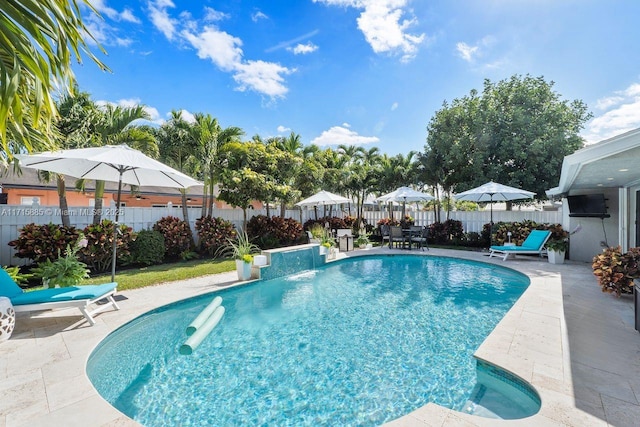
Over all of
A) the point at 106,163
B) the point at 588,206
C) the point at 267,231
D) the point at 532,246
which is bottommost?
the point at 532,246

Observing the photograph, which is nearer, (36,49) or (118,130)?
(36,49)

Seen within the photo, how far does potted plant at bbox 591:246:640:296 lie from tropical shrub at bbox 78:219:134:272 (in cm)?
1138

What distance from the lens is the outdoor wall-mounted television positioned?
987cm

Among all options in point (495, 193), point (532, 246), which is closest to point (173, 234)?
point (495, 193)

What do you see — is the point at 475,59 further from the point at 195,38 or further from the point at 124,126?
the point at 124,126

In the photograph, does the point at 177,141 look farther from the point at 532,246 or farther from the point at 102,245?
the point at 532,246

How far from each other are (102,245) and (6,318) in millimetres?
4494

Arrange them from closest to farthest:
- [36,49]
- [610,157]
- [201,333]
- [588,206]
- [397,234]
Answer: [36,49]
[201,333]
[610,157]
[588,206]
[397,234]

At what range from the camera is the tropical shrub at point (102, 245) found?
789 centimetres

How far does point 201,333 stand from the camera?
4426 millimetres

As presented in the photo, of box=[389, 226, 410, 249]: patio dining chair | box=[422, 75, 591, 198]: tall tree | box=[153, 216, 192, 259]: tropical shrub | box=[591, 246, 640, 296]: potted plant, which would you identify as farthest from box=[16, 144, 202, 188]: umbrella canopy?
box=[422, 75, 591, 198]: tall tree

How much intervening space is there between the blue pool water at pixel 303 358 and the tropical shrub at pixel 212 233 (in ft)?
14.3

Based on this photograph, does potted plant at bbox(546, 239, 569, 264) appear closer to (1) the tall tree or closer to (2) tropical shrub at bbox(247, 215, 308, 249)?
(1) the tall tree

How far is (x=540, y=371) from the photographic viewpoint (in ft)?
10.3
